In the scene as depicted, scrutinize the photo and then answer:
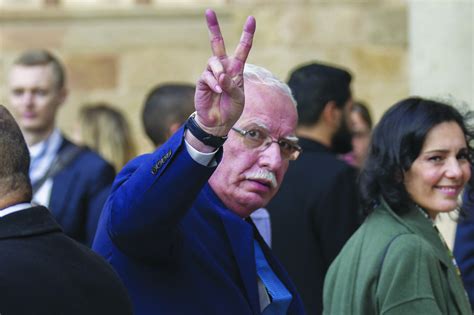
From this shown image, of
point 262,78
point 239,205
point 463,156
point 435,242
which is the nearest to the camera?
point 239,205

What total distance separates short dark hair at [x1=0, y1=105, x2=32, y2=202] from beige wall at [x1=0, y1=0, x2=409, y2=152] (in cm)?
676

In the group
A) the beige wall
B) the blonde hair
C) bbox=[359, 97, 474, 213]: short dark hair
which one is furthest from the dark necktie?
the beige wall

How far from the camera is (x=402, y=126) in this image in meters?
4.65

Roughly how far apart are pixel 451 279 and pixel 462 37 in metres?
3.03

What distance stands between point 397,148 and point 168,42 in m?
5.73

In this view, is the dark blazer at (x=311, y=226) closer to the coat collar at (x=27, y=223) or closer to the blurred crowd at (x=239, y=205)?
the blurred crowd at (x=239, y=205)

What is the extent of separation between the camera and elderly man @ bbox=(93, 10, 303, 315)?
329 cm

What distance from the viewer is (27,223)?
313 cm

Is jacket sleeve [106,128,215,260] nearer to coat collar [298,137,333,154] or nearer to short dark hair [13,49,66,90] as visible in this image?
coat collar [298,137,333,154]

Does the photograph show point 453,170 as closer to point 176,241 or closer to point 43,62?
point 176,241

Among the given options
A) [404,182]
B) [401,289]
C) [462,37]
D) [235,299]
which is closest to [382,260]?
[401,289]

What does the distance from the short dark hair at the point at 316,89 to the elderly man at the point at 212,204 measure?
2089 mm

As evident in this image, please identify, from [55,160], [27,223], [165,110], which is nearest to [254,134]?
[27,223]

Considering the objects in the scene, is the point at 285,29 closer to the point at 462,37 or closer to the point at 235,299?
the point at 462,37
